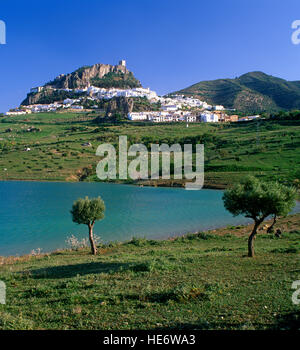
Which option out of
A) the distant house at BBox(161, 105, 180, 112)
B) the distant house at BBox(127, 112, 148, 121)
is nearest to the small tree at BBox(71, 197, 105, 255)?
the distant house at BBox(127, 112, 148, 121)

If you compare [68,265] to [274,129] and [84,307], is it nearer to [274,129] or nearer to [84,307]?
[84,307]

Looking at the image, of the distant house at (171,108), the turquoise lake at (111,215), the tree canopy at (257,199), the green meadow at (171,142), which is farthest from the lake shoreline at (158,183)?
the distant house at (171,108)

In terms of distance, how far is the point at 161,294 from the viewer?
31.3 feet

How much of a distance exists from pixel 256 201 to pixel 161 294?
28.1 feet

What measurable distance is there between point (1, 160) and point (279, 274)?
8465 cm

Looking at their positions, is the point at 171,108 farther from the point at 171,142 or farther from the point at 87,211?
the point at 87,211

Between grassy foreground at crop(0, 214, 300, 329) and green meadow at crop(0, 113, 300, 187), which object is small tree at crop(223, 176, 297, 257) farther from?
green meadow at crop(0, 113, 300, 187)

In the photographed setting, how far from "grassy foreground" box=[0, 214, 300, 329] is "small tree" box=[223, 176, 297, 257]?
214cm

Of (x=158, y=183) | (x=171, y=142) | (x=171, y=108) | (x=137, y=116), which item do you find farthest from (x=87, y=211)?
(x=171, y=108)

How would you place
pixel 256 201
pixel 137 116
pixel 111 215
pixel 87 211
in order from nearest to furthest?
pixel 256 201, pixel 87 211, pixel 111 215, pixel 137 116

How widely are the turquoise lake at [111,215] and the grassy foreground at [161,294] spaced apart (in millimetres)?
10921

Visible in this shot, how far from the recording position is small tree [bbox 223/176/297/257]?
51.0 feet
